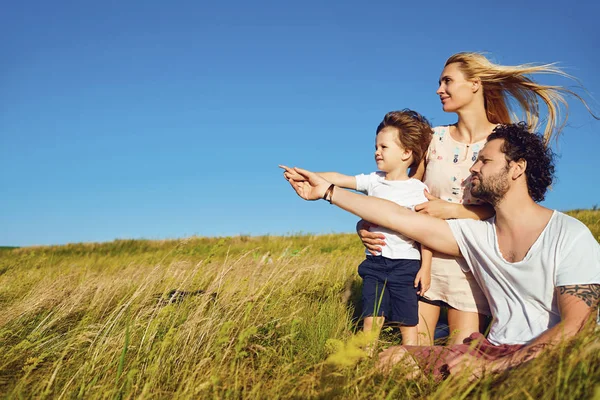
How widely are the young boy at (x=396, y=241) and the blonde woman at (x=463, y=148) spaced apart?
0.40ft

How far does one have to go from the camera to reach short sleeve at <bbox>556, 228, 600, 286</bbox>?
9.45ft

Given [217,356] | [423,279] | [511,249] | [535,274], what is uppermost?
[511,249]

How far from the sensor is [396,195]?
4.12 metres

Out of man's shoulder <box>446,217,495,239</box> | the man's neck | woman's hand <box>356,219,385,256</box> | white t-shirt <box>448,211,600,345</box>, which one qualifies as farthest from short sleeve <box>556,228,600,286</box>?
woman's hand <box>356,219,385,256</box>

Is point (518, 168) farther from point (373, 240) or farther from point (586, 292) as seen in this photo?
point (373, 240)

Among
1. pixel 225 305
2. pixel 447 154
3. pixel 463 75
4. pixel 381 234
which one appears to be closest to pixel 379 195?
pixel 381 234

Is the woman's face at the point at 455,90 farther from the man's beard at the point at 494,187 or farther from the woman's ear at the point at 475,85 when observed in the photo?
the man's beard at the point at 494,187

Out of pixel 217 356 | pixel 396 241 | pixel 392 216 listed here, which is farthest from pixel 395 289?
pixel 217 356

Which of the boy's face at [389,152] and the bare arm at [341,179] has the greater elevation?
the boy's face at [389,152]

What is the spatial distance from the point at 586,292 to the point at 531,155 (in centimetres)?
102

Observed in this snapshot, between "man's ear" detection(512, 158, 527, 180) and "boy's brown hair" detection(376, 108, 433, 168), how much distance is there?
991 millimetres

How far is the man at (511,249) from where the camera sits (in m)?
2.85

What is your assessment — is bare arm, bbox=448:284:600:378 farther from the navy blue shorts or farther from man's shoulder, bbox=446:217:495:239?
the navy blue shorts

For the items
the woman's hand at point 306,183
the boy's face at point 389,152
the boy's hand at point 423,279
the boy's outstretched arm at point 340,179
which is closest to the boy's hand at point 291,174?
the woman's hand at point 306,183
